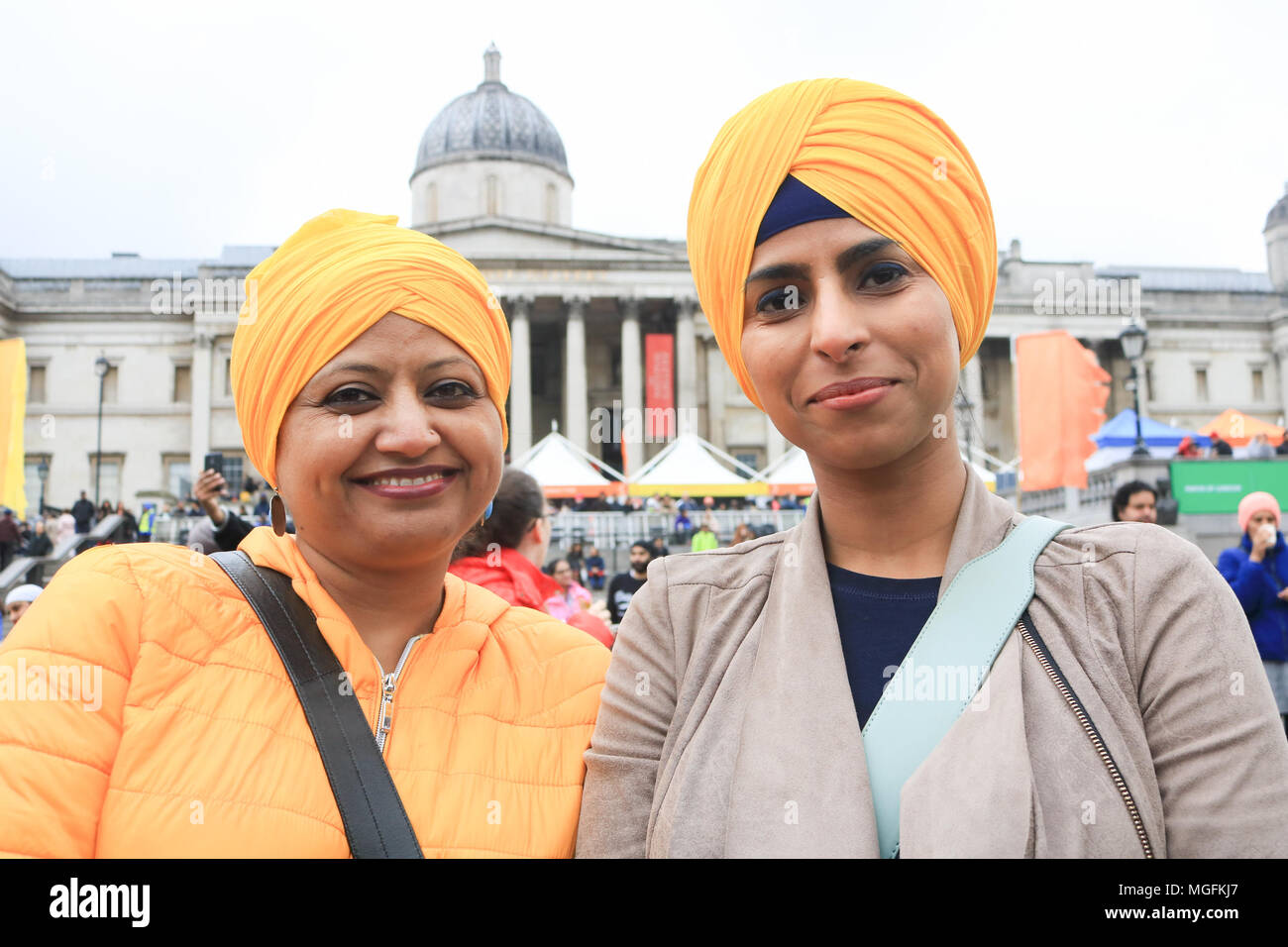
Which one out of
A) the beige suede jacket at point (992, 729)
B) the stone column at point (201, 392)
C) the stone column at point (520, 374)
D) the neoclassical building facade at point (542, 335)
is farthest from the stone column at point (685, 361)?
the beige suede jacket at point (992, 729)

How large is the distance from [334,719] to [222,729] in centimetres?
19

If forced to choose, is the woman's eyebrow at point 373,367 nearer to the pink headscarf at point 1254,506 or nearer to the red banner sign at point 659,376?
the pink headscarf at point 1254,506

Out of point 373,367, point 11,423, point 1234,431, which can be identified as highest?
point 1234,431

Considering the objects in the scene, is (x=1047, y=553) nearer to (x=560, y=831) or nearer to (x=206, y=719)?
(x=560, y=831)

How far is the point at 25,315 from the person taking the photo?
46.3m

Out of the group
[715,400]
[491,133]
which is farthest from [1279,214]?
[491,133]

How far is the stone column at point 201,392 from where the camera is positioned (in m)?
44.3

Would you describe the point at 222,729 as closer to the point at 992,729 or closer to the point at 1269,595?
the point at 992,729

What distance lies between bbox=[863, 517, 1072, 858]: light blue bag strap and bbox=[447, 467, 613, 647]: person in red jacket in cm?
216

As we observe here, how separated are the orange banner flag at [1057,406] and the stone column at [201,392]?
126 ft

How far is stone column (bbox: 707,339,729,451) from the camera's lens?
142 feet

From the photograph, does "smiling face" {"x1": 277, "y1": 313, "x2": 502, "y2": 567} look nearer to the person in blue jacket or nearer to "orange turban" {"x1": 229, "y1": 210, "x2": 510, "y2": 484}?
"orange turban" {"x1": 229, "y1": 210, "x2": 510, "y2": 484}

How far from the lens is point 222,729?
1739 millimetres
